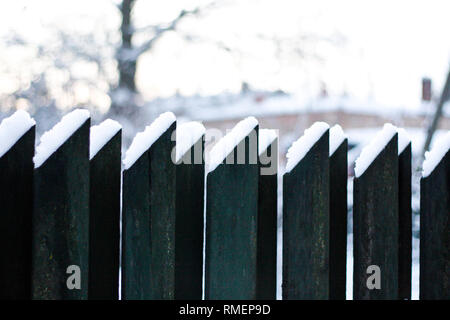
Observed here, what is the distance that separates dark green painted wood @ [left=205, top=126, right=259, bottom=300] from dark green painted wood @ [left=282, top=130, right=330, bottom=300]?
4.6 inches

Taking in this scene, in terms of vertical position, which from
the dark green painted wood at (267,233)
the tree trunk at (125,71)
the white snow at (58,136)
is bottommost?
the dark green painted wood at (267,233)

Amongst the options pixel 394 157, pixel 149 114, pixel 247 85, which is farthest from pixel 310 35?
pixel 394 157

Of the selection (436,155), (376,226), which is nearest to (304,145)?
(376,226)

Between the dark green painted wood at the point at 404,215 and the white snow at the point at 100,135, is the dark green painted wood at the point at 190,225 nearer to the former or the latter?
the white snow at the point at 100,135

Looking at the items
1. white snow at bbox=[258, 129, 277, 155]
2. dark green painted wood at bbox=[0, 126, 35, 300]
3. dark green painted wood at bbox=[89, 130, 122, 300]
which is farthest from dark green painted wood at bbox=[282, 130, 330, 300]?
dark green painted wood at bbox=[0, 126, 35, 300]

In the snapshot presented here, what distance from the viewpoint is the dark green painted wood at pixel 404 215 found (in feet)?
5.98

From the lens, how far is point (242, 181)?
164 cm

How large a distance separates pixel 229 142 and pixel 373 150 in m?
0.47

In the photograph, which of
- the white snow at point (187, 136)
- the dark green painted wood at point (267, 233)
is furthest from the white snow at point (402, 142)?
the white snow at point (187, 136)

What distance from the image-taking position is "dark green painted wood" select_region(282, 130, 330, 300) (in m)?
1.68

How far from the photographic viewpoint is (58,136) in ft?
5.01
